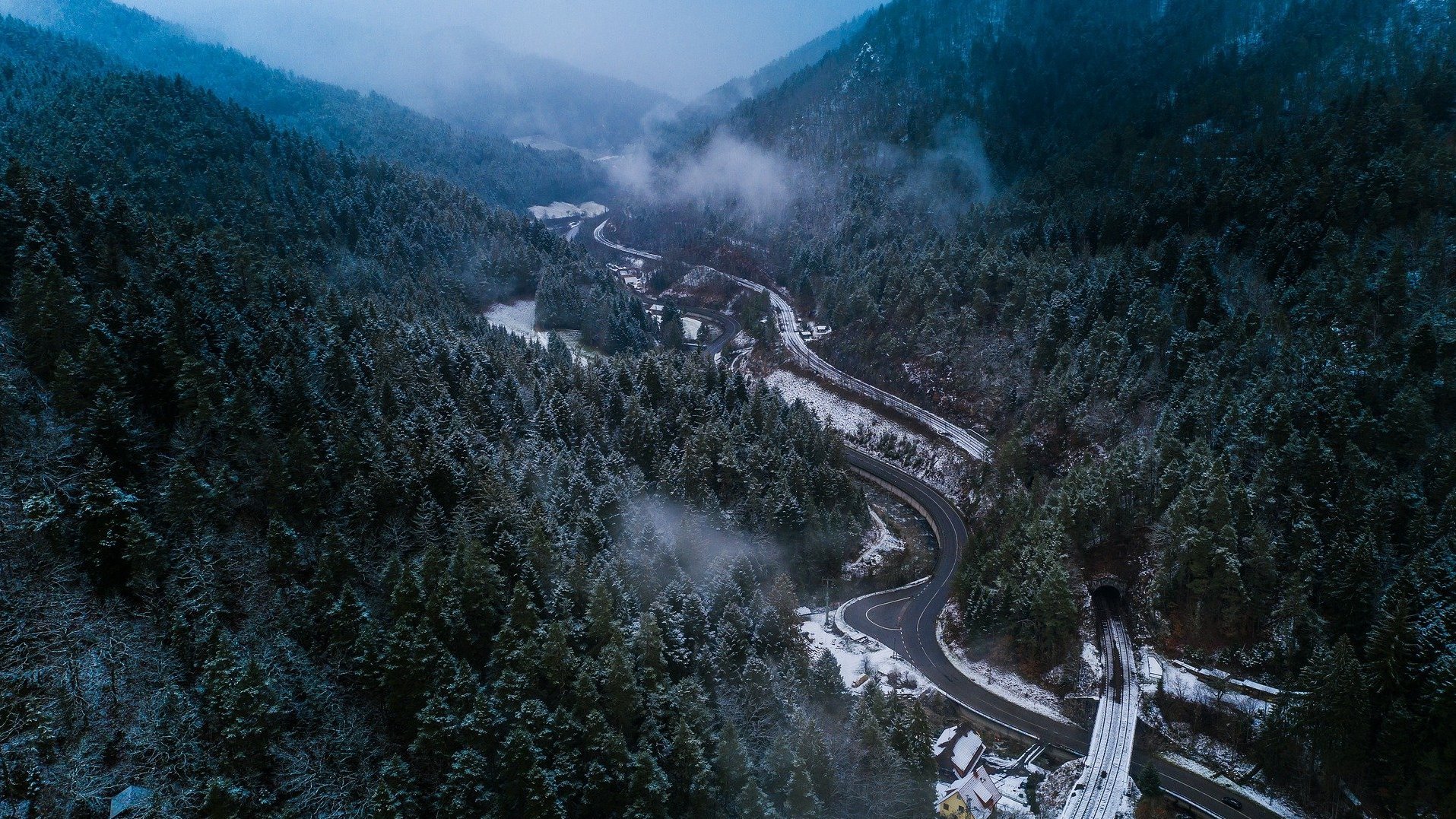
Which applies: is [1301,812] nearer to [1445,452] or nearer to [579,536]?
[1445,452]

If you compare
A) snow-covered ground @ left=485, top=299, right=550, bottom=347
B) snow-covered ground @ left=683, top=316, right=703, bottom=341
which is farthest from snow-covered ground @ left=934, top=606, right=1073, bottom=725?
snow-covered ground @ left=683, top=316, right=703, bottom=341

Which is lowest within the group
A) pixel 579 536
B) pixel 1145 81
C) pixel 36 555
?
pixel 579 536

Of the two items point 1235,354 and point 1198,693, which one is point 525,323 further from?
point 1198,693

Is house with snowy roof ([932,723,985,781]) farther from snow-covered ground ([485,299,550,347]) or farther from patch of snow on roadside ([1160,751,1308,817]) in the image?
snow-covered ground ([485,299,550,347])

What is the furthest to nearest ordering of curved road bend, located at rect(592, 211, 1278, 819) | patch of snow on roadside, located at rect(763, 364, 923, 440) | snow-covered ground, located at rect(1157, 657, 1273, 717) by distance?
1. patch of snow on roadside, located at rect(763, 364, 923, 440)
2. snow-covered ground, located at rect(1157, 657, 1273, 717)
3. curved road bend, located at rect(592, 211, 1278, 819)

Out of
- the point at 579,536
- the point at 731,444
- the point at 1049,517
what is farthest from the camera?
the point at 731,444

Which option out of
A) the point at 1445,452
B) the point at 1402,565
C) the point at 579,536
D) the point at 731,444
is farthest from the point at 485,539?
the point at 1445,452

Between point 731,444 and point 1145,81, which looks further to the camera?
point 1145,81

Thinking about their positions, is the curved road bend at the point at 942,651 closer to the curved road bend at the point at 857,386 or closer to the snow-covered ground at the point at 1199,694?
the snow-covered ground at the point at 1199,694
